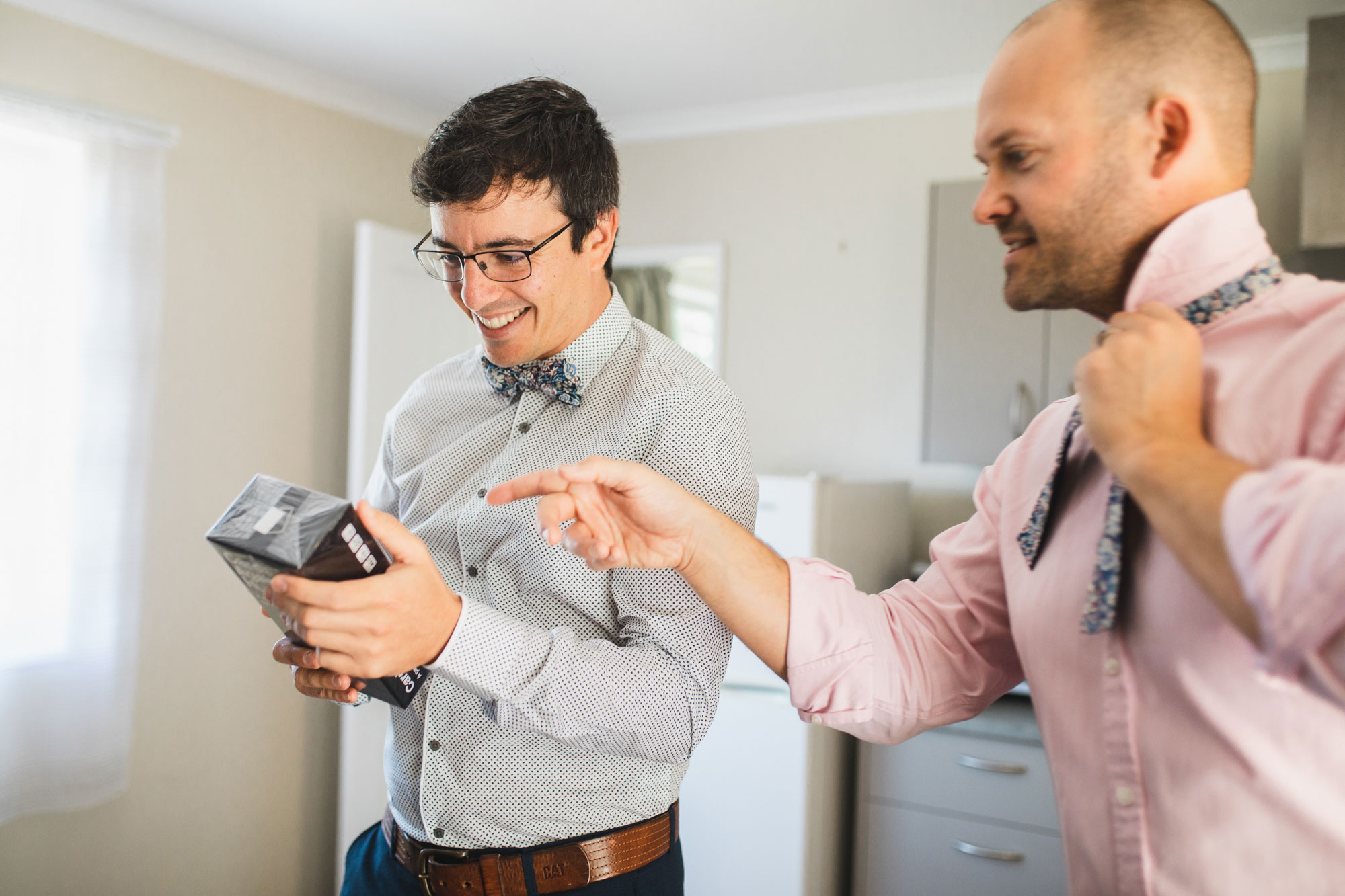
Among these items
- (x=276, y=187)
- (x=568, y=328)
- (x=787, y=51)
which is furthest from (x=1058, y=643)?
(x=276, y=187)

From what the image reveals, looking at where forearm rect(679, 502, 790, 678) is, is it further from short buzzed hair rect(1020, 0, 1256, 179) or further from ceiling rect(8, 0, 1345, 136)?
ceiling rect(8, 0, 1345, 136)

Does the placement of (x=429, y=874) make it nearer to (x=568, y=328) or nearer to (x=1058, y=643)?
(x=568, y=328)

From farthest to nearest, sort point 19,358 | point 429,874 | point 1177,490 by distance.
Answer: point 19,358 → point 429,874 → point 1177,490

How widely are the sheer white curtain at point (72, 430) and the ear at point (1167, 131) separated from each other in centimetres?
264

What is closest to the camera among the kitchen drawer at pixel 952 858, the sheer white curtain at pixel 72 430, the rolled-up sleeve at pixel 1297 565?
the rolled-up sleeve at pixel 1297 565

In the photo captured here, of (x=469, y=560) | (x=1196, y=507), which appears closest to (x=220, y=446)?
(x=469, y=560)

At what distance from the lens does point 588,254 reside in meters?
1.26

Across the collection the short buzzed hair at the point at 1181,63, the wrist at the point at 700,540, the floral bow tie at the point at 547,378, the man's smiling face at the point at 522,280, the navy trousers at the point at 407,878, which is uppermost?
the short buzzed hair at the point at 1181,63

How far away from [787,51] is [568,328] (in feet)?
7.11

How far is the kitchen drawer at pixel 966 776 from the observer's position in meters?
2.62

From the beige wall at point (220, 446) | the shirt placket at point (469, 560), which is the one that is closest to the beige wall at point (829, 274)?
the beige wall at point (220, 446)

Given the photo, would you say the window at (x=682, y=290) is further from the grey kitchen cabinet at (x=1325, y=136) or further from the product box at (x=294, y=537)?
the product box at (x=294, y=537)

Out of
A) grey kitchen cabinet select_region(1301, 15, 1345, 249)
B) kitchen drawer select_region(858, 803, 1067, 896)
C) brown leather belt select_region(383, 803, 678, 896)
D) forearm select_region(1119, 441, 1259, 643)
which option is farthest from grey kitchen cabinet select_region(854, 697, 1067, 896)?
forearm select_region(1119, 441, 1259, 643)

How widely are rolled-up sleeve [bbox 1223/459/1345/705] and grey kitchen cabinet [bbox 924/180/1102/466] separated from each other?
2.46m
